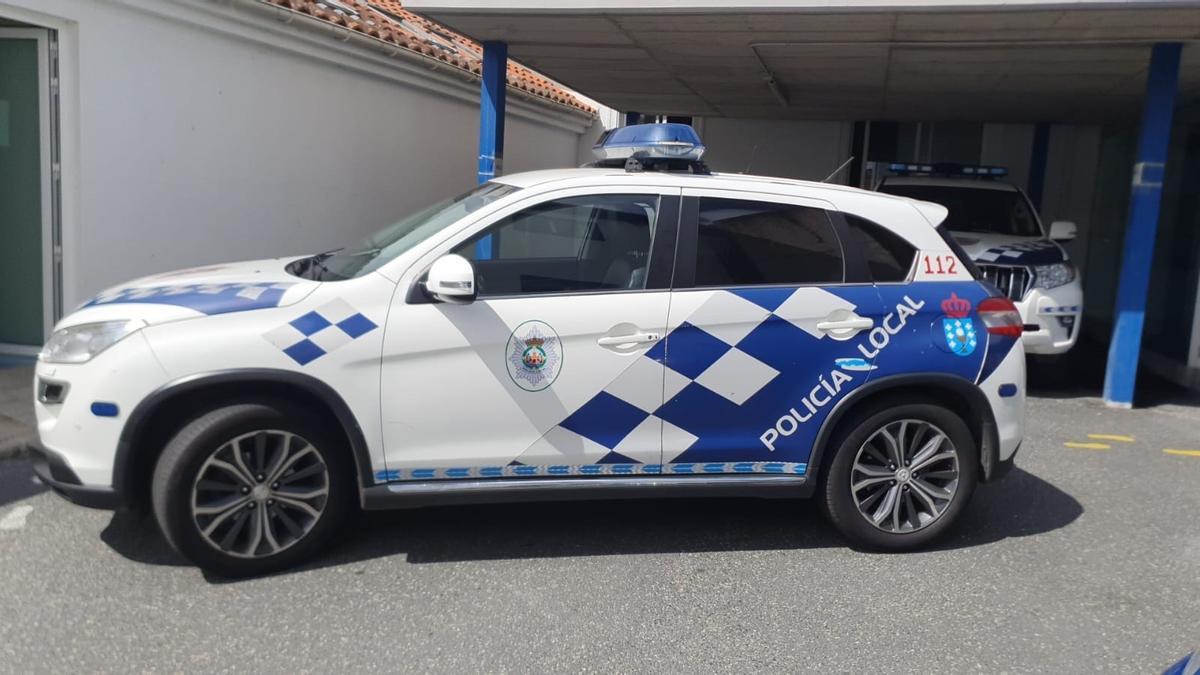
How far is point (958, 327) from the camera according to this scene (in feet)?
15.0

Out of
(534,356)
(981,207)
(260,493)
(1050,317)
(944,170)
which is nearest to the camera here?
(260,493)

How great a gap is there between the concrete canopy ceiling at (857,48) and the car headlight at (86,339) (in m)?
4.09

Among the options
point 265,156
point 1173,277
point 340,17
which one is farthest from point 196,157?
point 1173,277

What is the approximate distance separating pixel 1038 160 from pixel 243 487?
464 inches

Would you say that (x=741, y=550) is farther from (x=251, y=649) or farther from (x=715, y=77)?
(x=715, y=77)

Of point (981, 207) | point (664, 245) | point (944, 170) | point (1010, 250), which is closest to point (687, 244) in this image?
point (664, 245)

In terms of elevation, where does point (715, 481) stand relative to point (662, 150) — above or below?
below

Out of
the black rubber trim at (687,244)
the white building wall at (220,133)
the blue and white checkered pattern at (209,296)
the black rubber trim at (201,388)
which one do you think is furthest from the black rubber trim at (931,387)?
the white building wall at (220,133)

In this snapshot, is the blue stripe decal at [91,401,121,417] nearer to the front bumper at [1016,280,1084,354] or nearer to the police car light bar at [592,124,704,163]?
the police car light bar at [592,124,704,163]

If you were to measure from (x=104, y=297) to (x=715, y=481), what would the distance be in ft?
9.09

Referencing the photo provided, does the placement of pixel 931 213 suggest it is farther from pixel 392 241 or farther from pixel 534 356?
pixel 392 241

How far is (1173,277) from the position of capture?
9969 millimetres

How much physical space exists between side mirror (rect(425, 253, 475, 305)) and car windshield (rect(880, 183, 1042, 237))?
6223 mm

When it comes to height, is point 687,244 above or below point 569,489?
above
